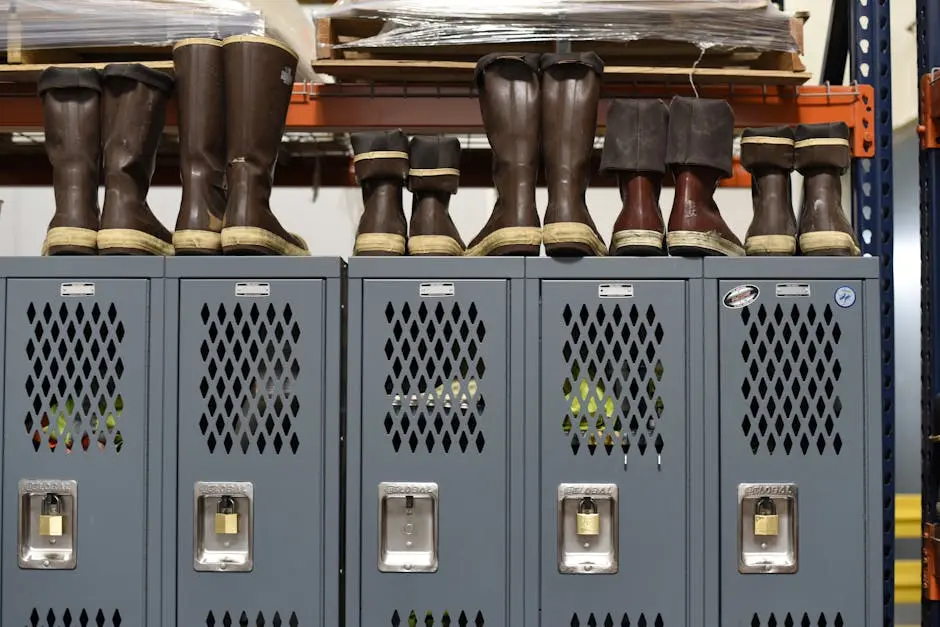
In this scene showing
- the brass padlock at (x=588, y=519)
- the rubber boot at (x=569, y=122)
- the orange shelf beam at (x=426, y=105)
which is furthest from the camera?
the orange shelf beam at (x=426, y=105)

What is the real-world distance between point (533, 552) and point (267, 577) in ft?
1.85

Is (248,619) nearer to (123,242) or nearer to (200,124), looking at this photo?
(123,242)

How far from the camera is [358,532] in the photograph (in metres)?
1.75

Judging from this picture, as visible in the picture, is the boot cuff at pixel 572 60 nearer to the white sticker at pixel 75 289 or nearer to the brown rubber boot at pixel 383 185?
the brown rubber boot at pixel 383 185

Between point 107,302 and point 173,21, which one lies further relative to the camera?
point 173,21

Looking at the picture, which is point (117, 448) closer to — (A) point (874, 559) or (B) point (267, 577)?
(B) point (267, 577)

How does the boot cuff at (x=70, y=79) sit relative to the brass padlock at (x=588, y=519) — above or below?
above

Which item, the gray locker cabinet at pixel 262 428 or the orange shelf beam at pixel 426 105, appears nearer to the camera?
the gray locker cabinet at pixel 262 428

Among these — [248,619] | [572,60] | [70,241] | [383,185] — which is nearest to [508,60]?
[572,60]

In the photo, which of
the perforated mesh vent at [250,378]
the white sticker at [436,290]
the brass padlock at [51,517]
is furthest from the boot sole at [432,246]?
the brass padlock at [51,517]

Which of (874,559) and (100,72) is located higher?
(100,72)

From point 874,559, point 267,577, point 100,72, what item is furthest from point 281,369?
point 874,559

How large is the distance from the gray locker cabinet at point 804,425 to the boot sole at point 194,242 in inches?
42.5

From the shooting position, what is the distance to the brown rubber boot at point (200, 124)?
72.9 inches
